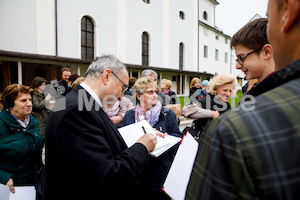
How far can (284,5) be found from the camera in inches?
23.1

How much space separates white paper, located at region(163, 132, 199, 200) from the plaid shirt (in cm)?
90

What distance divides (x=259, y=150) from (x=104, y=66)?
143 cm

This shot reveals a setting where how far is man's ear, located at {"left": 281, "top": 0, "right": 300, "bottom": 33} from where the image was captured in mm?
542

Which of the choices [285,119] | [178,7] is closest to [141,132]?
[285,119]

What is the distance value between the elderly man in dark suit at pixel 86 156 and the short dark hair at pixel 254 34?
1.26 m

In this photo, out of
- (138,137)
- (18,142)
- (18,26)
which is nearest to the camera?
(138,137)

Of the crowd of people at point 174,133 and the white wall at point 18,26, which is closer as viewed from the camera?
the crowd of people at point 174,133

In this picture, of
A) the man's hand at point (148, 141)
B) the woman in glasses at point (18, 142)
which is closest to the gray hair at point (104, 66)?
the man's hand at point (148, 141)

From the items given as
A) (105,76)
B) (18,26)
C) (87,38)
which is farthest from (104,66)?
(87,38)

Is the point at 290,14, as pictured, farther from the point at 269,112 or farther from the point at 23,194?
the point at 23,194

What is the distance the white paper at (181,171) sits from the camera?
1.40 metres

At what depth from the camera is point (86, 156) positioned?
1221 millimetres

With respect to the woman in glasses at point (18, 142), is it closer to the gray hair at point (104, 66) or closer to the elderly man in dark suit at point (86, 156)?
the elderly man in dark suit at point (86, 156)

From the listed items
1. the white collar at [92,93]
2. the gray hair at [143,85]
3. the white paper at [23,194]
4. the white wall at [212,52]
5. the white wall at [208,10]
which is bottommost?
the white paper at [23,194]
